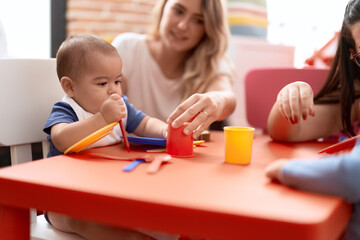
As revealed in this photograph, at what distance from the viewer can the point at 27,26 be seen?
2295 mm

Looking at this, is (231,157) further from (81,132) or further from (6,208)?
(6,208)

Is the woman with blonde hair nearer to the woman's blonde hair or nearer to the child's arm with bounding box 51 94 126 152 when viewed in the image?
the woman's blonde hair

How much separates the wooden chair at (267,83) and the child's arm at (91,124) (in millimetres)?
926

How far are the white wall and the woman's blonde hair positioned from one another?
1.08m

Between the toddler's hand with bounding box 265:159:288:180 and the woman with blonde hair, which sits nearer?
the toddler's hand with bounding box 265:159:288:180

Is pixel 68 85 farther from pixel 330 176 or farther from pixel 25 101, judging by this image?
pixel 330 176

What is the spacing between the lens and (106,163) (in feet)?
2.61

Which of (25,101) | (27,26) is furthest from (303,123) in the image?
(27,26)

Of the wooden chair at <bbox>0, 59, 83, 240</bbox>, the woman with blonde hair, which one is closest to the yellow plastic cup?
the wooden chair at <bbox>0, 59, 83, 240</bbox>

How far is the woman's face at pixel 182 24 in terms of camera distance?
1612 millimetres

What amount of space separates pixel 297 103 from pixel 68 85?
2.01 feet

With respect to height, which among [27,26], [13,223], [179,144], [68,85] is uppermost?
[27,26]

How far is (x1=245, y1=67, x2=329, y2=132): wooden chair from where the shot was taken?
162 cm

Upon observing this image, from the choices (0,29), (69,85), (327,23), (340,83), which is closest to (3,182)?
(69,85)
